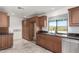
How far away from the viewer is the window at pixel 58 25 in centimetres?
463

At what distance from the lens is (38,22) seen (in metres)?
6.56

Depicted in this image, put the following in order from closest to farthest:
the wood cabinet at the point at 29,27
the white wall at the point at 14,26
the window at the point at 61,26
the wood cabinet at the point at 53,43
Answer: the wood cabinet at the point at 53,43 → the window at the point at 61,26 → the wood cabinet at the point at 29,27 → the white wall at the point at 14,26

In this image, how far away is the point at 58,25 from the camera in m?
5.26

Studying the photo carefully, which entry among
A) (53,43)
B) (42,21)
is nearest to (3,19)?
(42,21)

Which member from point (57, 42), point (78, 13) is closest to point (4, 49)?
point (57, 42)

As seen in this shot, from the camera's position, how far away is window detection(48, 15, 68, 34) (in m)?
4.63

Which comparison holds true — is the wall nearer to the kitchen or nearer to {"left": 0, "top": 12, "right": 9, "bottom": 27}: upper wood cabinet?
the kitchen

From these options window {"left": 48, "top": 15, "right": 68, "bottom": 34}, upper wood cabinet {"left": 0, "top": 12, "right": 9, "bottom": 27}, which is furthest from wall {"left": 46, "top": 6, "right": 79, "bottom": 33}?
upper wood cabinet {"left": 0, "top": 12, "right": 9, "bottom": 27}

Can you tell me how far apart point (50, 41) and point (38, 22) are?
2.23 metres

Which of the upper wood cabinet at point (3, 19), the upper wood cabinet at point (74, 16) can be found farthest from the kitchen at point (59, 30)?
the upper wood cabinet at point (3, 19)

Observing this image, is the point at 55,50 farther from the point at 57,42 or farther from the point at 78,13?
the point at 78,13

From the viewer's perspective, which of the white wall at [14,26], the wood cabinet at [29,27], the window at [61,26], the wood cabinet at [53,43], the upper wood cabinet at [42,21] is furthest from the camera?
the white wall at [14,26]

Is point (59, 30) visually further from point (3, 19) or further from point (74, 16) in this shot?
point (3, 19)

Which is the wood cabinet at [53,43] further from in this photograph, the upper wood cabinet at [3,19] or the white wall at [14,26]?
the white wall at [14,26]
